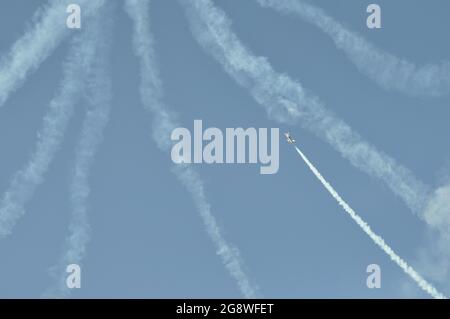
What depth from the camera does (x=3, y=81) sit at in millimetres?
75062
